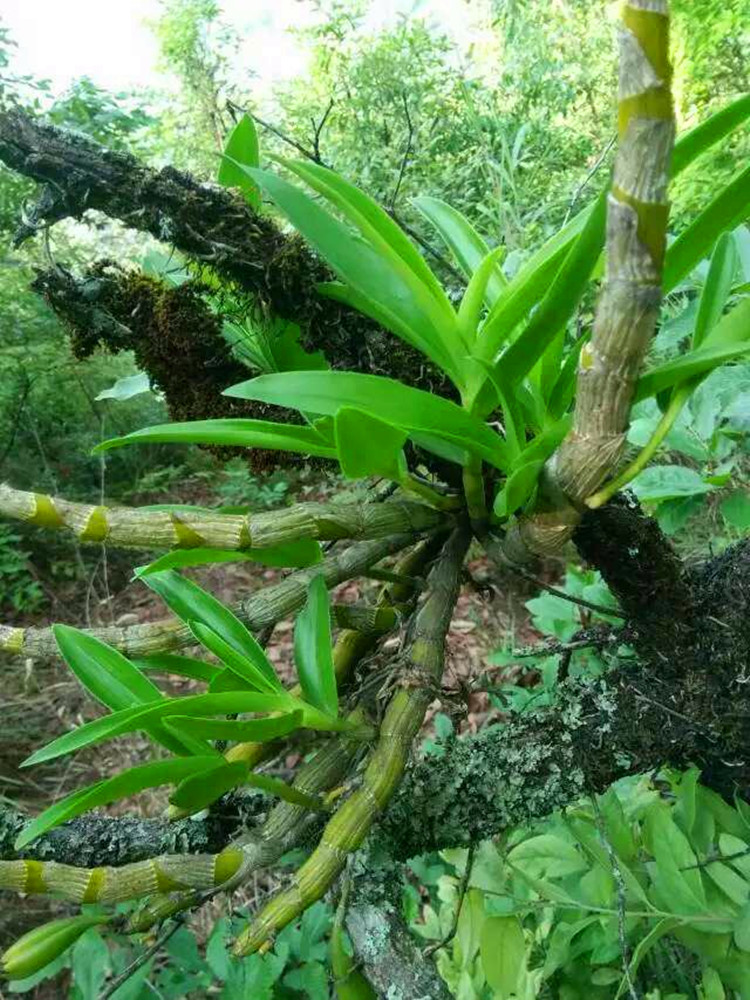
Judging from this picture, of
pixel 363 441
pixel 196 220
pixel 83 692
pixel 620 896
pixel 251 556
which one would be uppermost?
pixel 196 220

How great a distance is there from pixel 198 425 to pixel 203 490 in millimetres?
2777

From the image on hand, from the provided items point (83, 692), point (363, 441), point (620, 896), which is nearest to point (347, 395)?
point (363, 441)

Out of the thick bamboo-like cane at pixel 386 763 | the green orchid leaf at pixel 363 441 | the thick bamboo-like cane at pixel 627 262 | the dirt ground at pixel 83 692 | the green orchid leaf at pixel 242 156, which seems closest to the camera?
the thick bamboo-like cane at pixel 627 262

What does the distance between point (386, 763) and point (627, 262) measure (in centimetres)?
40

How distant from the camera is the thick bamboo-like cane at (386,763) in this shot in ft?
1.67

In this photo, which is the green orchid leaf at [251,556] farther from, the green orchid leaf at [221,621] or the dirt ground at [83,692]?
the dirt ground at [83,692]

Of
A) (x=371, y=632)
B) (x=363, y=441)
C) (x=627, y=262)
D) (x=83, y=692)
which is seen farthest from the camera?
(x=83, y=692)

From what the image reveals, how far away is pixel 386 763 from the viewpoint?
0.55m

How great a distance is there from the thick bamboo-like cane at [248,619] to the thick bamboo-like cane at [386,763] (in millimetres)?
60

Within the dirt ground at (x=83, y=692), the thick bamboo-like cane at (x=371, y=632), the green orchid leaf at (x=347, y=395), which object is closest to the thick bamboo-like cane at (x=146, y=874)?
the thick bamboo-like cane at (x=371, y=632)

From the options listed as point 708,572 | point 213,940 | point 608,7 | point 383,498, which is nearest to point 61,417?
point 213,940

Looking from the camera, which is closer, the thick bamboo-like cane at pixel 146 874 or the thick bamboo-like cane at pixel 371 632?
the thick bamboo-like cane at pixel 146 874

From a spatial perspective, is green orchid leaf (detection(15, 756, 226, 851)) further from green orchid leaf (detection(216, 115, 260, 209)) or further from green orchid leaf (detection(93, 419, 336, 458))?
green orchid leaf (detection(216, 115, 260, 209))

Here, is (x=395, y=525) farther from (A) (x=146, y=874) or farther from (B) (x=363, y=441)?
(A) (x=146, y=874)
